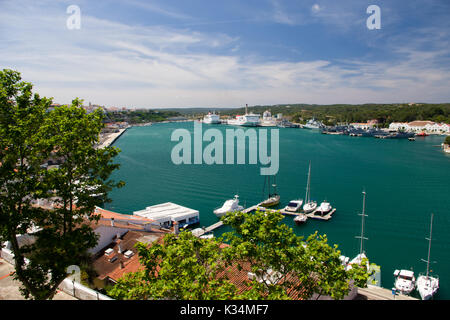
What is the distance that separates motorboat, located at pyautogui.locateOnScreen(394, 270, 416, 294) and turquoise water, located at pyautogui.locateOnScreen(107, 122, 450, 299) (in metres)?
0.58

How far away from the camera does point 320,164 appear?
40969 millimetres

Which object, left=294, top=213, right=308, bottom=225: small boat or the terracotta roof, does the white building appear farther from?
the terracotta roof

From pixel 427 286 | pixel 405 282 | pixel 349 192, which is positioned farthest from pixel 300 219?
pixel 349 192

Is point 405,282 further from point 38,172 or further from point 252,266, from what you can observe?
point 38,172

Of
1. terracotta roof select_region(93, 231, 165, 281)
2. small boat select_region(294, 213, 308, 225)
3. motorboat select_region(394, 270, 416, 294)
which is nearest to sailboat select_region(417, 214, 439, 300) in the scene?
motorboat select_region(394, 270, 416, 294)

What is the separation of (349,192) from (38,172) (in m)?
27.1

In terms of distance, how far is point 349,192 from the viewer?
2706 cm

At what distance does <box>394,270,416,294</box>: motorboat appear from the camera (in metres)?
12.2

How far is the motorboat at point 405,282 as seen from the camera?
12152 millimetres

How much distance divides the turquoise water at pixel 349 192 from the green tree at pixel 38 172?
13.9 metres
